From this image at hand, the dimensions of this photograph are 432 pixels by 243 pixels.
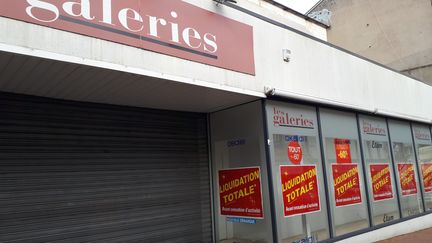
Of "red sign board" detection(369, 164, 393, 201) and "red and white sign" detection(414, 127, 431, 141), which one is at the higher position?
"red and white sign" detection(414, 127, 431, 141)

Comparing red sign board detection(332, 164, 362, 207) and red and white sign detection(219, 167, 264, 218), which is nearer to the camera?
red and white sign detection(219, 167, 264, 218)

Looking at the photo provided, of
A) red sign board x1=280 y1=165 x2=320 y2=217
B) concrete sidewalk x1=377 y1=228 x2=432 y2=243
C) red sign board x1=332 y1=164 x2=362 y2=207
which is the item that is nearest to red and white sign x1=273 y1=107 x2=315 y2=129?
red sign board x1=280 y1=165 x2=320 y2=217

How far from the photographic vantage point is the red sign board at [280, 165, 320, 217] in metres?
7.09

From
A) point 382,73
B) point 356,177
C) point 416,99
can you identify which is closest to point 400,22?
point 416,99

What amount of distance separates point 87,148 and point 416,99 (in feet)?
32.9

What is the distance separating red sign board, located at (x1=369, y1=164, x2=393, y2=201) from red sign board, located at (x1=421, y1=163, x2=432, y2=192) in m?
2.28

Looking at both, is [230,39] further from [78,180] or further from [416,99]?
[416,99]

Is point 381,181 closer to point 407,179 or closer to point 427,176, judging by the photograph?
point 407,179

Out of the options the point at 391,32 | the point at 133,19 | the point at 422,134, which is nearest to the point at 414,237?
the point at 422,134

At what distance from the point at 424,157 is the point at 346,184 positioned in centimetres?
493

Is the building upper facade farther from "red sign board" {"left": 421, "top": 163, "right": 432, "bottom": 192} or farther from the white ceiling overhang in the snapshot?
the white ceiling overhang

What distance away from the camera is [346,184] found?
8562 mm

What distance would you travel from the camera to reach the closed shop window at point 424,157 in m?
11.5

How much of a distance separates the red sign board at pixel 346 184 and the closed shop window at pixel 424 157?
12.2ft
